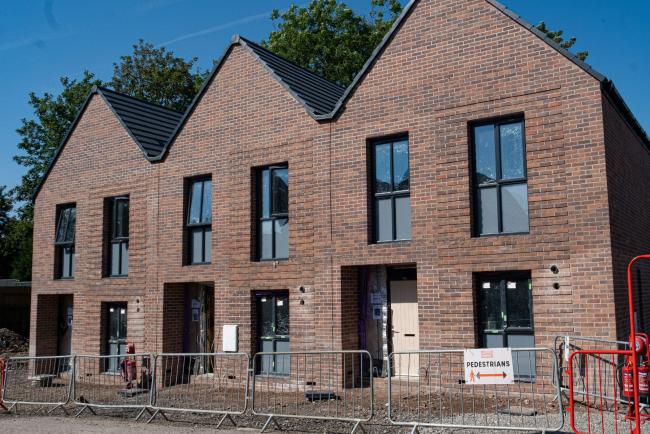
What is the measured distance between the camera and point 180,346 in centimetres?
1611

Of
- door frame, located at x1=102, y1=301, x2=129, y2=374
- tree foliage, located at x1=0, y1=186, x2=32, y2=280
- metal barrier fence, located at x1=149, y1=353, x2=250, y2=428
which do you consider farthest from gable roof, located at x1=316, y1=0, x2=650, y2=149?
tree foliage, located at x1=0, y1=186, x2=32, y2=280

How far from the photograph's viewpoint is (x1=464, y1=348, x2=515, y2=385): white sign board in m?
8.40

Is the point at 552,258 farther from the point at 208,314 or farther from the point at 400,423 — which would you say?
the point at 208,314

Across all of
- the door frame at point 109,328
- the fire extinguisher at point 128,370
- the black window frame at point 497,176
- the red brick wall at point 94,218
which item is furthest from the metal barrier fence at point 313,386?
the door frame at point 109,328

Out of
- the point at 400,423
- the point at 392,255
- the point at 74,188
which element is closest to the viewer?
the point at 400,423

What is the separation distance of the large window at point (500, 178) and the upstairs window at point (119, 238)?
9.58m

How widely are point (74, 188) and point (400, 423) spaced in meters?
13.0

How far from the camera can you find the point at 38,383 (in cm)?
1636

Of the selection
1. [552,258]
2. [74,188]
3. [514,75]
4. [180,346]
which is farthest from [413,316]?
[74,188]

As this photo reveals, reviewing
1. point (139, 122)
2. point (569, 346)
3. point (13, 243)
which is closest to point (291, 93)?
point (139, 122)

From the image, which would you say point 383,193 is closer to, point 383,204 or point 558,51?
point 383,204

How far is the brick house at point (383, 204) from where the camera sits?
1098cm

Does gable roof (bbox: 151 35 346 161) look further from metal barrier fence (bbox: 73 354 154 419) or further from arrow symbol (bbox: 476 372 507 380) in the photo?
arrow symbol (bbox: 476 372 507 380)

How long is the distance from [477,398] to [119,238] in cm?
1054
